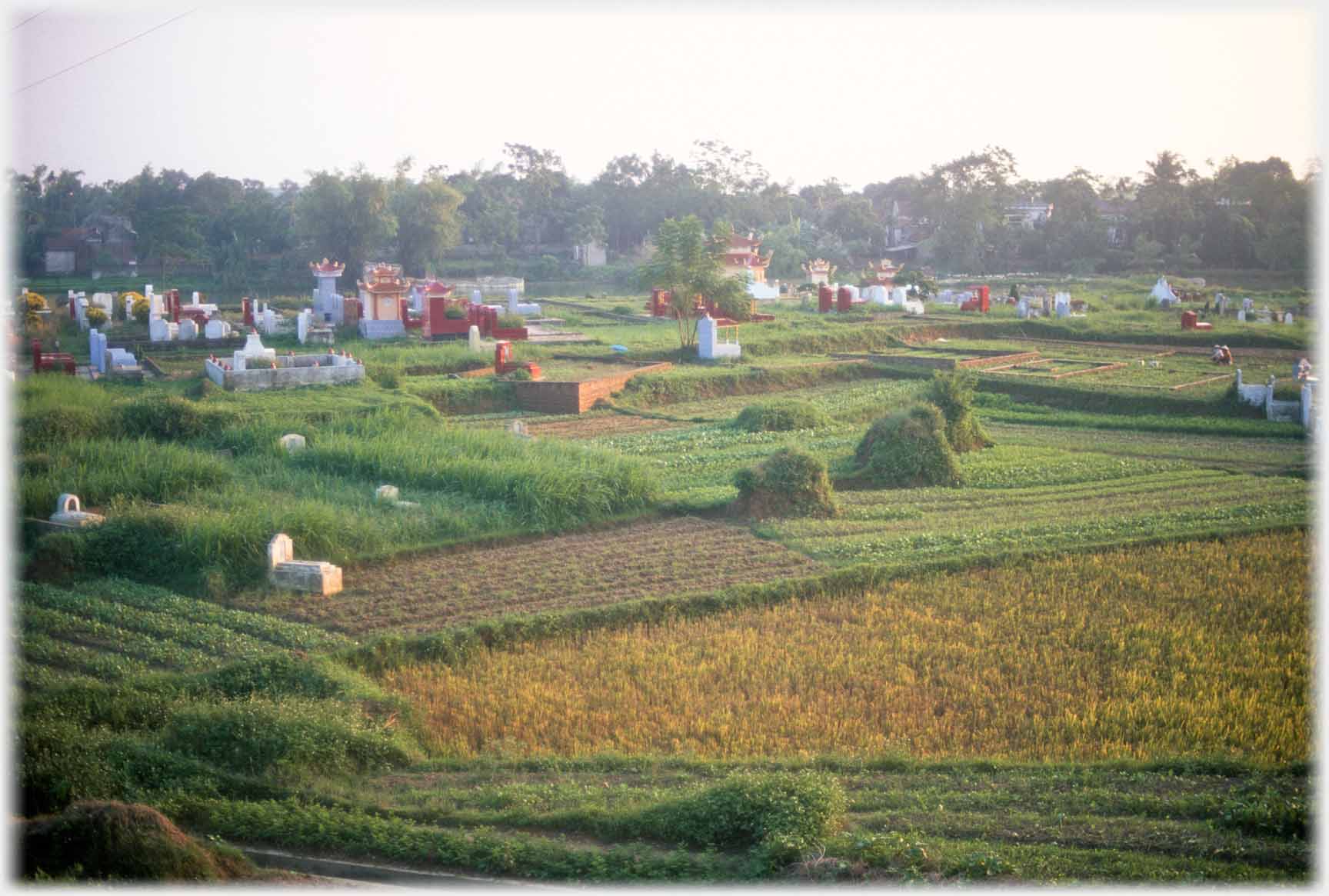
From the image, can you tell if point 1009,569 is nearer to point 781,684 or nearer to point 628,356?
point 781,684

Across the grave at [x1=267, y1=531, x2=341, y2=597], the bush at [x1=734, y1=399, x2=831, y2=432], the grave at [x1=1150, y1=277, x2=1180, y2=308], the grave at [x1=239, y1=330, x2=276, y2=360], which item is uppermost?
the grave at [x1=1150, y1=277, x2=1180, y2=308]

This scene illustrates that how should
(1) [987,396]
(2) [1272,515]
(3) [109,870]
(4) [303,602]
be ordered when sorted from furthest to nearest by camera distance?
(1) [987,396] < (2) [1272,515] < (4) [303,602] < (3) [109,870]

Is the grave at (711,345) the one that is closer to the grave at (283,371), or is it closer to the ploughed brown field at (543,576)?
the grave at (283,371)

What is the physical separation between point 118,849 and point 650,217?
50659 millimetres

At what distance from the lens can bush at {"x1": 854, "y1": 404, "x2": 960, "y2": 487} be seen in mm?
14125

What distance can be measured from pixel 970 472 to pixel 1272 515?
338cm

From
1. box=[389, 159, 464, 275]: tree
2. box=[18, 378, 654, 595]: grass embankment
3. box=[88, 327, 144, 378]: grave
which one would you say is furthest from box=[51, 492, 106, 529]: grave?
box=[389, 159, 464, 275]: tree

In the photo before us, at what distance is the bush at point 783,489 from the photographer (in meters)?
12.5

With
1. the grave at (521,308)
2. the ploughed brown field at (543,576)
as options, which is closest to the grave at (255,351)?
the ploughed brown field at (543,576)

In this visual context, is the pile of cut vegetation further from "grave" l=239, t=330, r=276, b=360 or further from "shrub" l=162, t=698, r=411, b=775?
"grave" l=239, t=330, r=276, b=360

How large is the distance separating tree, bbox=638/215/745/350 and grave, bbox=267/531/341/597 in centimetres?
1615

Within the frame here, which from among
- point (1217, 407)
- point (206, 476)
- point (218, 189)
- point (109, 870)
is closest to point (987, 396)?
point (1217, 407)

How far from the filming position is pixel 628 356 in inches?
918

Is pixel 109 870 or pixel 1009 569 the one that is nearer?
pixel 109 870
